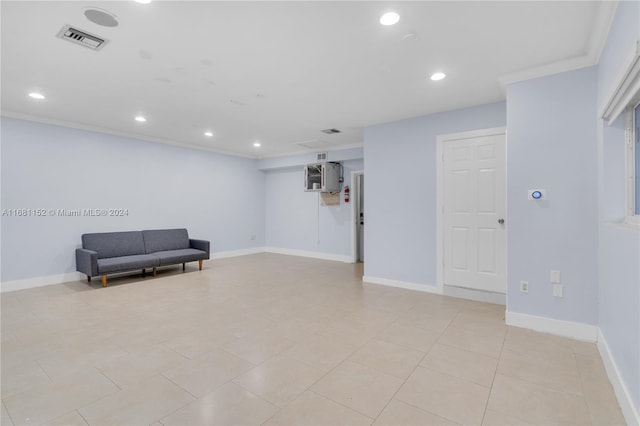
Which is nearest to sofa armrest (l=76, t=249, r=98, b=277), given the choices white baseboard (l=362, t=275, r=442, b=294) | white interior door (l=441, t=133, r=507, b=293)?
white baseboard (l=362, t=275, r=442, b=294)

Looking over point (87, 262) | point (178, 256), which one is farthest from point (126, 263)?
point (178, 256)

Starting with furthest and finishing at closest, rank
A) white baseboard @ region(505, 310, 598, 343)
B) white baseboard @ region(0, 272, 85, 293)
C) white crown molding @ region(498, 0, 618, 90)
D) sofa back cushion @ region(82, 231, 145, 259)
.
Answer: sofa back cushion @ region(82, 231, 145, 259) → white baseboard @ region(0, 272, 85, 293) → white baseboard @ region(505, 310, 598, 343) → white crown molding @ region(498, 0, 618, 90)

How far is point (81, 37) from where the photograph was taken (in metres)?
2.58

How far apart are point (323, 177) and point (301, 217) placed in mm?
1525

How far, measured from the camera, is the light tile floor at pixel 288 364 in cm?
188

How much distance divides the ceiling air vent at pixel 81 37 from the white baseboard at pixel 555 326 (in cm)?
471

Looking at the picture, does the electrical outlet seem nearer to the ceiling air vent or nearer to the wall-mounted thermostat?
the wall-mounted thermostat

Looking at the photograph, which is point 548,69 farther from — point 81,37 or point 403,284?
point 81,37

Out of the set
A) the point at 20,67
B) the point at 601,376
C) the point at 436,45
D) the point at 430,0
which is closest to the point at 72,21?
the point at 20,67

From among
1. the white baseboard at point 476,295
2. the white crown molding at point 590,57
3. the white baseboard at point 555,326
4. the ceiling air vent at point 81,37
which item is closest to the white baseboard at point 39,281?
the ceiling air vent at point 81,37

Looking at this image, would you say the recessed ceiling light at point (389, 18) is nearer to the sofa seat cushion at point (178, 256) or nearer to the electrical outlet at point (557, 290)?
the electrical outlet at point (557, 290)

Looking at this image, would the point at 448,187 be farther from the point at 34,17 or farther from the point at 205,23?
the point at 34,17

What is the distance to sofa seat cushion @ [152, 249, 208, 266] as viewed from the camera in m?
5.59

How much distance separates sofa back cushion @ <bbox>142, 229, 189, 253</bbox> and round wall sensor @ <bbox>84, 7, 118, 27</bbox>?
4.44 meters
